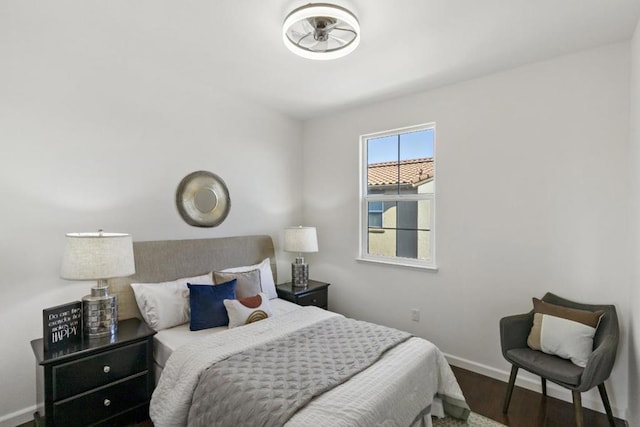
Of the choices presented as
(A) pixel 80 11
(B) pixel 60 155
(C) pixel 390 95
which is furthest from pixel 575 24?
(B) pixel 60 155

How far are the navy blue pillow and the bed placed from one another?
0.19ft

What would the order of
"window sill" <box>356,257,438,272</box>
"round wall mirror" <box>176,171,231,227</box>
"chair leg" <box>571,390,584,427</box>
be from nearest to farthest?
"chair leg" <box>571,390,584,427</box> → "round wall mirror" <box>176,171,231,227</box> → "window sill" <box>356,257,438,272</box>

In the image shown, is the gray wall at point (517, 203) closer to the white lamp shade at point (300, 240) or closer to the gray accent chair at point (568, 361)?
the gray accent chair at point (568, 361)

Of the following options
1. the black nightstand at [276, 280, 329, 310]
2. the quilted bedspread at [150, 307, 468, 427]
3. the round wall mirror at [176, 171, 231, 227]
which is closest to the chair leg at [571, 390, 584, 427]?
the quilted bedspread at [150, 307, 468, 427]

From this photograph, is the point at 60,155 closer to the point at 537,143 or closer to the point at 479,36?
the point at 479,36

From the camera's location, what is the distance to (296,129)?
13.2 ft

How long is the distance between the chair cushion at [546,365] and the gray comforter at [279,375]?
76 cm

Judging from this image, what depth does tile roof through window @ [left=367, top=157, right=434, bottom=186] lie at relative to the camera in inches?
124

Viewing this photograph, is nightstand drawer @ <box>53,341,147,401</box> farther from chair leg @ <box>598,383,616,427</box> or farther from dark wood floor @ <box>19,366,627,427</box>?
chair leg @ <box>598,383,616,427</box>

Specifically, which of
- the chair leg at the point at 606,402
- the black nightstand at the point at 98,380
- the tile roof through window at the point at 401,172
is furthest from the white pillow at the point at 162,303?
the chair leg at the point at 606,402

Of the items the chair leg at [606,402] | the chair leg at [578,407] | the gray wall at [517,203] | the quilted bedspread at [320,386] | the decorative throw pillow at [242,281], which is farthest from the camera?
the decorative throw pillow at [242,281]

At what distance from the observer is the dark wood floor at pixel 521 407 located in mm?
2139

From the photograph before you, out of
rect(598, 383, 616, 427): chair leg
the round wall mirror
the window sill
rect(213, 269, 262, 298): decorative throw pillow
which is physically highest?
the round wall mirror

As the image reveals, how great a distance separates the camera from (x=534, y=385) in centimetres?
249
